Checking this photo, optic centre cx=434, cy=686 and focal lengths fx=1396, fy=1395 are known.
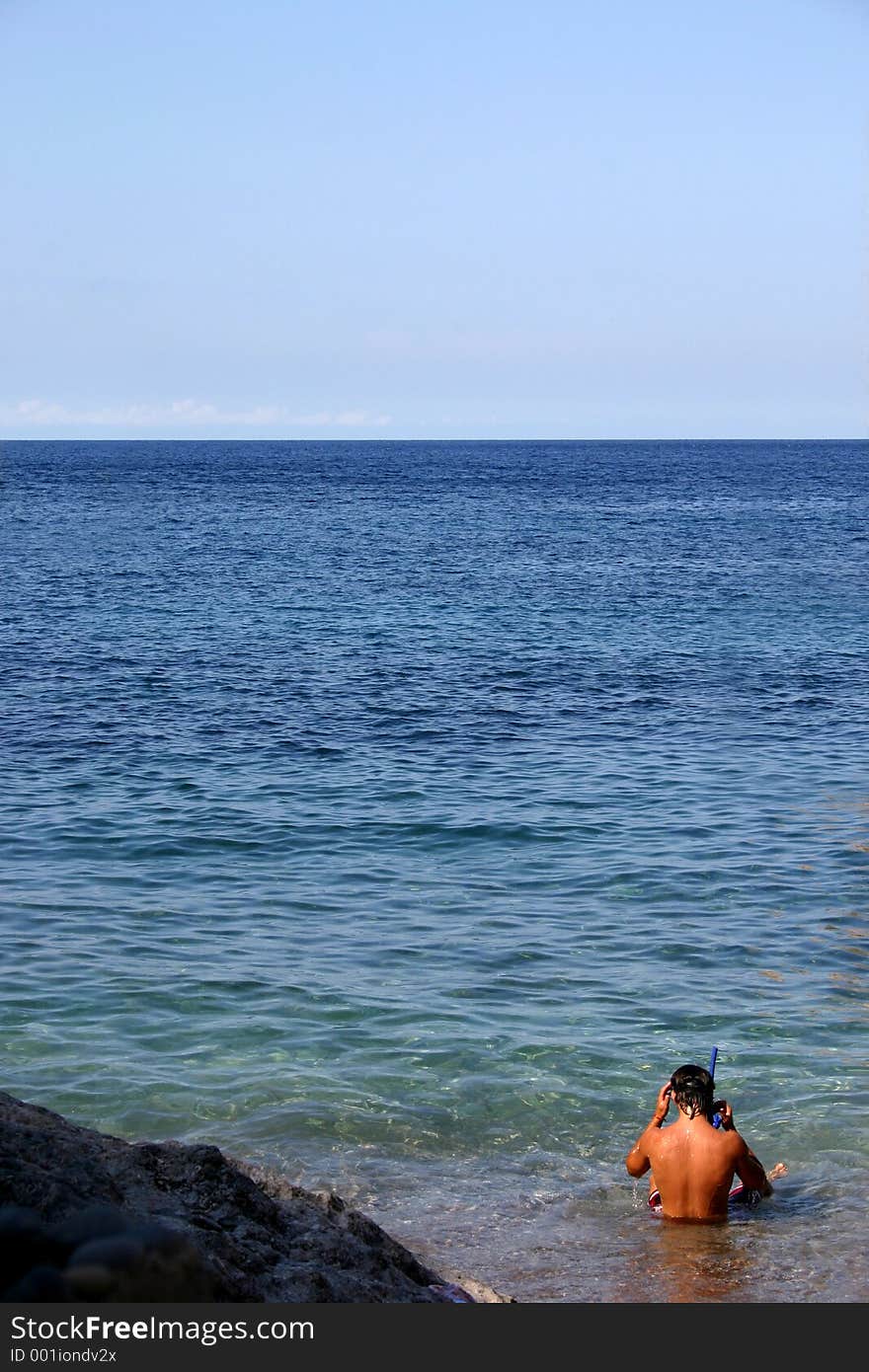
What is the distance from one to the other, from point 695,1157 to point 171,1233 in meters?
5.02

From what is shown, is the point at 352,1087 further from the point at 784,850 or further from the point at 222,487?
the point at 222,487

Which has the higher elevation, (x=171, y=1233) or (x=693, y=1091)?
(x=171, y=1233)

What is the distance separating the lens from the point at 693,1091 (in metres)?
9.35

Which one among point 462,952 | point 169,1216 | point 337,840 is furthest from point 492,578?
point 169,1216

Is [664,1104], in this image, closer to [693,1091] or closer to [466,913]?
[693,1091]

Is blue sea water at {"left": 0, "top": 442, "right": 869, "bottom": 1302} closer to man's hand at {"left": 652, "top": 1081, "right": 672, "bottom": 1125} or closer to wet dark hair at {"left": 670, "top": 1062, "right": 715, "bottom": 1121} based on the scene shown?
man's hand at {"left": 652, "top": 1081, "right": 672, "bottom": 1125}

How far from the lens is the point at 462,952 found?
14445 mm

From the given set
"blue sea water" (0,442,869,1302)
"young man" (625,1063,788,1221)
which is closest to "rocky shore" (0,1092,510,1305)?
"blue sea water" (0,442,869,1302)

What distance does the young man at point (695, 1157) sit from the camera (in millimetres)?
9211

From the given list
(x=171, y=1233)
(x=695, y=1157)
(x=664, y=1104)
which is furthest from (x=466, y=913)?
(x=171, y=1233)

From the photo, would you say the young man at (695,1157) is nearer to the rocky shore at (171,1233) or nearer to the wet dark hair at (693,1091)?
the wet dark hair at (693,1091)

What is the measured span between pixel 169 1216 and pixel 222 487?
363 ft

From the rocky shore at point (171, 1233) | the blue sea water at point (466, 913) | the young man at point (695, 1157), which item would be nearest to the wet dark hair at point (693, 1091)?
the young man at point (695, 1157)

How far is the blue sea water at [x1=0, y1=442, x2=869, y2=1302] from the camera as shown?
32.9 ft
